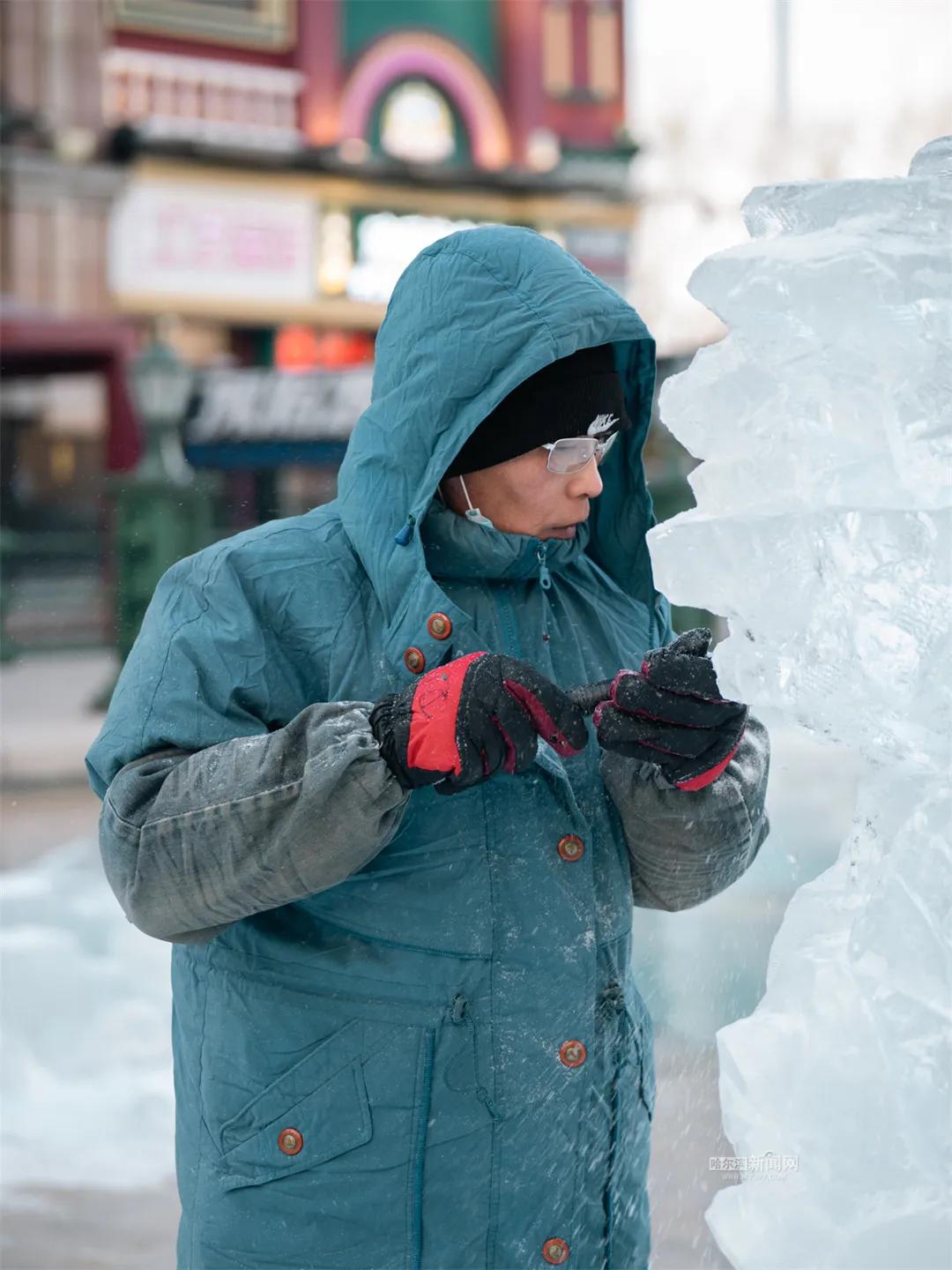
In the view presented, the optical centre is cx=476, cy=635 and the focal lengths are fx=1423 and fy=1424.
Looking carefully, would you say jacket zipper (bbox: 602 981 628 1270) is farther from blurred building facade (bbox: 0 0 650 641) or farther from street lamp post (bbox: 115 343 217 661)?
blurred building facade (bbox: 0 0 650 641)

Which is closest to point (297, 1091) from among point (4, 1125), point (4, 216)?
point (4, 1125)

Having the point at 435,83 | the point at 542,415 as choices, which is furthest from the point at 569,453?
the point at 435,83

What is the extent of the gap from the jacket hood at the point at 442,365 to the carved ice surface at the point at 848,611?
0.18 m

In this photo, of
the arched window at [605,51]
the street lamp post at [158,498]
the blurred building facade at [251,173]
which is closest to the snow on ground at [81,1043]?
the street lamp post at [158,498]

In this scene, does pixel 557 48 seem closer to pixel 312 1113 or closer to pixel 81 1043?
pixel 81 1043

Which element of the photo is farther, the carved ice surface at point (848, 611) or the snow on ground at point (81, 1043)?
the snow on ground at point (81, 1043)

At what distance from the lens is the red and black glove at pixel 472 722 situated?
118 cm

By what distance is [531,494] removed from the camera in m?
1.37

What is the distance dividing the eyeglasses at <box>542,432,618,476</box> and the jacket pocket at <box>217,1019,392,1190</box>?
547 mm

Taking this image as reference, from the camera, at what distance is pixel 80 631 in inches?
346

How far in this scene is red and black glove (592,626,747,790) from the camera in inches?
48.6

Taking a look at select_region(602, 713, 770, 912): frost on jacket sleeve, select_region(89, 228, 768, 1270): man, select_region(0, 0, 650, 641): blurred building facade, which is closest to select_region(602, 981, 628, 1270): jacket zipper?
select_region(89, 228, 768, 1270): man

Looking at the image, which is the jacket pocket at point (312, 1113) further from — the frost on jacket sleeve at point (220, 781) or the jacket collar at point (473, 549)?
the jacket collar at point (473, 549)

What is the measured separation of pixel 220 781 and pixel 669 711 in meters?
0.39
